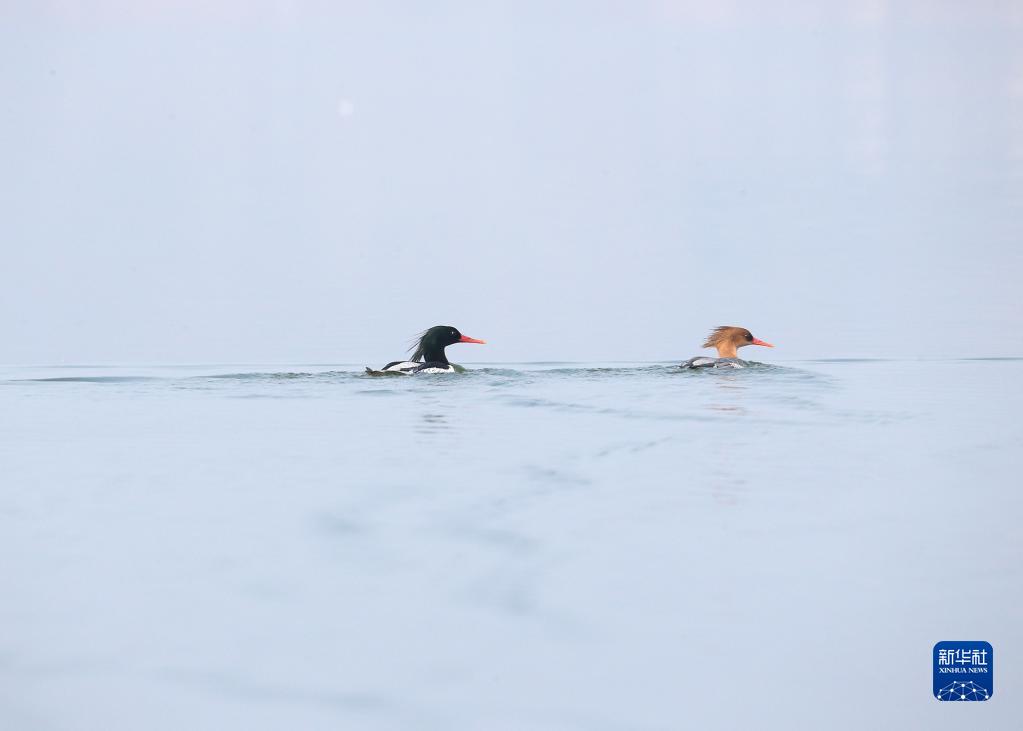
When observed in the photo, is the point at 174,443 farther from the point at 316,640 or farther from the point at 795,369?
the point at 795,369

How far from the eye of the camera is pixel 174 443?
10.2m

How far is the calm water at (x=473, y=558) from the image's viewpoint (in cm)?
418

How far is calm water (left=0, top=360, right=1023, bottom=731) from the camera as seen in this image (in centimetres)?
418

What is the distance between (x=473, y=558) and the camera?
586 cm

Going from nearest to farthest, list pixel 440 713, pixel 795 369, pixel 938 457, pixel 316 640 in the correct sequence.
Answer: pixel 440 713, pixel 316 640, pixel 938 457, pixel 795 369

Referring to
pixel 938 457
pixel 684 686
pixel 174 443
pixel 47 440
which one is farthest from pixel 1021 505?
pixel 47 440

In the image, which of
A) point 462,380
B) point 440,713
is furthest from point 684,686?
point 462,380

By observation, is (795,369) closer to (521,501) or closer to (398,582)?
(521,501)

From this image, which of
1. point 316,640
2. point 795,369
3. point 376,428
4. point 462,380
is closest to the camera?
point 316,640

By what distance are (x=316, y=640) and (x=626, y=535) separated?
87.4 inches

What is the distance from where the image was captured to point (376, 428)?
36.5ft

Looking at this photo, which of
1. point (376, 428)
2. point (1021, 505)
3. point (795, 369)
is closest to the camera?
point (1021, 505)

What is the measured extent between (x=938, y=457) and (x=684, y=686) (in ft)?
19.2

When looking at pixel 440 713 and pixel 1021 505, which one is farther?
pixel 1021 505
